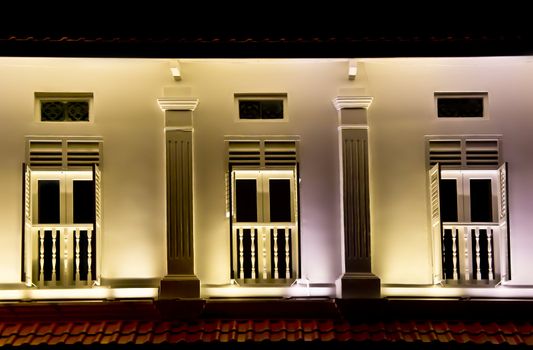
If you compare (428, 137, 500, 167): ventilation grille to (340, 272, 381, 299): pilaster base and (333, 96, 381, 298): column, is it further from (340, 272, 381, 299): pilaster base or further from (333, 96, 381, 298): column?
(340, 272, 381, 299): pilaster base

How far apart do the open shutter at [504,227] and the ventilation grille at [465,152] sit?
25cm

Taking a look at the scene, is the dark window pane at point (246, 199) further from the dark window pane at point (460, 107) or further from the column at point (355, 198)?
the dark window pane at point (460, 107)

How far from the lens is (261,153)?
1215cm

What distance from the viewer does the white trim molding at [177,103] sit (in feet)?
39.3

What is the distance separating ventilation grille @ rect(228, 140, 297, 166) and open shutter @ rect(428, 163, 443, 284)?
196 cm

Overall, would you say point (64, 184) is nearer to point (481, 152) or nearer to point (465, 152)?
point (465, 152)

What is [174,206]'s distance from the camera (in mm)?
11914

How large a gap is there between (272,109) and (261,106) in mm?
165

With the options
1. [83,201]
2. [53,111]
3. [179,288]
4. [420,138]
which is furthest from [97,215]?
[420,138]

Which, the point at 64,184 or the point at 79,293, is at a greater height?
the point at 64,184

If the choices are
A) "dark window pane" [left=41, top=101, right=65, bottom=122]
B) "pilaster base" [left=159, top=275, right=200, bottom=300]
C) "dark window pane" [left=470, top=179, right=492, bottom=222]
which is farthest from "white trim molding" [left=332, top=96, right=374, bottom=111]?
"dark window pane" [left=41, top=101, right=65, bottom=122]

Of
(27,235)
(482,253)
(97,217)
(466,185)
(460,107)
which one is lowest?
(482,253)

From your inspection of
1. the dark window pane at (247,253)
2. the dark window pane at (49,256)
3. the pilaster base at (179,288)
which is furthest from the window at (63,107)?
the dark window pane at (247,253)

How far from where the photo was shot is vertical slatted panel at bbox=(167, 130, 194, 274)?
11.8 metres
